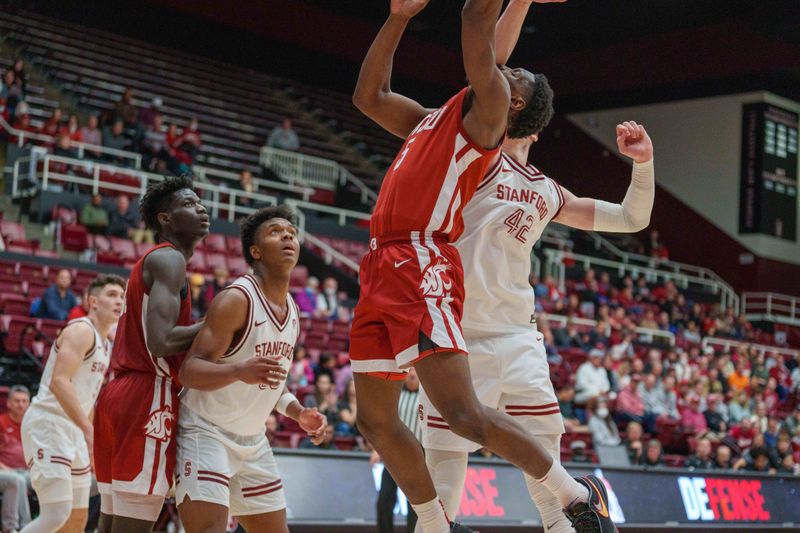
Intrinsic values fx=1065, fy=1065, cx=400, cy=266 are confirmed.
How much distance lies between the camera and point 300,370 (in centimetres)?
1266

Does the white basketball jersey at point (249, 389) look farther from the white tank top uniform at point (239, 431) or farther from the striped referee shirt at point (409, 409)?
the striped referee shirt at point (409, 409)

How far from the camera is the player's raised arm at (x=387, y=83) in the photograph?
14.4 feet

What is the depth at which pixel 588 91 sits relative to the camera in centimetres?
2617

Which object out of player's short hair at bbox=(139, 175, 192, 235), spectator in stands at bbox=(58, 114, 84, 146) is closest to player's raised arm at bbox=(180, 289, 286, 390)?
player's short hair at bbox=(139, 175, 192, 235)

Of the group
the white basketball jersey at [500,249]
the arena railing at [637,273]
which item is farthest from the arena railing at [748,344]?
the white basketball jersey at [500,249]

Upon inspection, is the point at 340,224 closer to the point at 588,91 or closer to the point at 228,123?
the point at 228,123

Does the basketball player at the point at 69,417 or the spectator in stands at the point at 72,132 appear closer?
the basketball player at the point at 69,417

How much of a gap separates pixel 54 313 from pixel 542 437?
28.5 feet

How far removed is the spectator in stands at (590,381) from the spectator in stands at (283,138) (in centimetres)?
904

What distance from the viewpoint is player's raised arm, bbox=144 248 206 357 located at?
465 cm

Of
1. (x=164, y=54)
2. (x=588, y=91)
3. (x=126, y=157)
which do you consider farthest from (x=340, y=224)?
(x=588, y=91)

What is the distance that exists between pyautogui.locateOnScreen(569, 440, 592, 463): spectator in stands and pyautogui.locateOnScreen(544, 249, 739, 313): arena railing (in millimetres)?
6995

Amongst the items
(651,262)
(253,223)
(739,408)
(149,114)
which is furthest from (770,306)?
(253,223)

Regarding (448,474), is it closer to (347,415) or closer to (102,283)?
(102,283)
